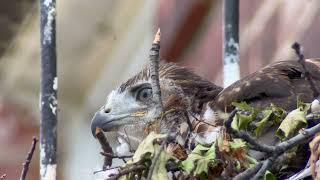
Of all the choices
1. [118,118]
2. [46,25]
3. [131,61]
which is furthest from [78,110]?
[46,25]

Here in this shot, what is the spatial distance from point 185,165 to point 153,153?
0.29 feet

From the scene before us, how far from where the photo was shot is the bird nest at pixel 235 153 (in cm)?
147

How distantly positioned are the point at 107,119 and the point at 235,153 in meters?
0.88

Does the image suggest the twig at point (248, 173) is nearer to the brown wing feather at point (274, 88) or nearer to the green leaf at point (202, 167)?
the green leaf at point (202, 167)

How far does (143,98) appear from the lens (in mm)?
2438

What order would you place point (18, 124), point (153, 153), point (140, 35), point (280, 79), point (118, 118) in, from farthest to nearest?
point (18, 124), point (140, 35), point (118, 118), point (280, 79), point (153, 153)

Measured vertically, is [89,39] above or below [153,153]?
above

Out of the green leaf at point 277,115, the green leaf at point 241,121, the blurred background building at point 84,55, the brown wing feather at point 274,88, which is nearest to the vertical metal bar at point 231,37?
the brown wing feather at point 274,88

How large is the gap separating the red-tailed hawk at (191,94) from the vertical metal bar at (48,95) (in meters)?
0.17

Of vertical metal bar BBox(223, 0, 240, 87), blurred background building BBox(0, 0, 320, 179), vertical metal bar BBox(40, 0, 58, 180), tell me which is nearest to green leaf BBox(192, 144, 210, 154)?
vertical metal bar BBox(40, 0, 58, 180)

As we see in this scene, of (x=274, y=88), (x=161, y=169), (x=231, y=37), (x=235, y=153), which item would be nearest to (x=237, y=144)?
(x=235, y=153)

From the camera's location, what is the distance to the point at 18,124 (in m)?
3.60

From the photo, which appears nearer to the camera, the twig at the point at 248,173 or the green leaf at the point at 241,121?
the twig at the point at 248,173

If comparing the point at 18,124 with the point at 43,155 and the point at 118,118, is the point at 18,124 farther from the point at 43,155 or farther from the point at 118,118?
the point at 43,155
